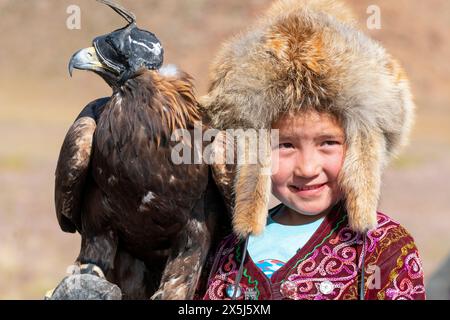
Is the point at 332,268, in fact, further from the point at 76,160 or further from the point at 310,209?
the point at 76,160

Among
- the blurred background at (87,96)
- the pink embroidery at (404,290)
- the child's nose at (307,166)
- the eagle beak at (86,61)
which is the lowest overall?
the pink embroidery at (404,290)

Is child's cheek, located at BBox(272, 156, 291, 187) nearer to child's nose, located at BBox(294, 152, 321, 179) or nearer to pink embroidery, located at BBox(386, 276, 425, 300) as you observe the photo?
child's nose, located at BBox(294, 152, 321, 179)

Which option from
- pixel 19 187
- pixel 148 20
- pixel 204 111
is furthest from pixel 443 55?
pixel 204 111

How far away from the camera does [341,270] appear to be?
339 cm

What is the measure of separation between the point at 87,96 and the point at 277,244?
82.7 ft

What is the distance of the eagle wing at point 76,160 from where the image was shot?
380 cm

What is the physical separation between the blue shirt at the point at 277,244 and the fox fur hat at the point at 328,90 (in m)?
0.10

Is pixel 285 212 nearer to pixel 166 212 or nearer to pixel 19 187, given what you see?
pixel 166 212

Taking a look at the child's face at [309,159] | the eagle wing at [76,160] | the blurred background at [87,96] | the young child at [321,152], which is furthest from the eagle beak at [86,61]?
the blurred background at [87,96]

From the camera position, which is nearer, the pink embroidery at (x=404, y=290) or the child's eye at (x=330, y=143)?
the pink embroidery at (x=404, y=290)

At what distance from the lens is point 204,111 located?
12.4 ft

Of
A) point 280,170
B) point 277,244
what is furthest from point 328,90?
point 277,244

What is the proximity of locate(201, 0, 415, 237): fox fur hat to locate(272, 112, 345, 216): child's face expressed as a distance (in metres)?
0.04

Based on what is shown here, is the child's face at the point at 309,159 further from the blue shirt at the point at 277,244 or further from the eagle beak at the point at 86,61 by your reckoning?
the eagle beak at the point at 86,61
